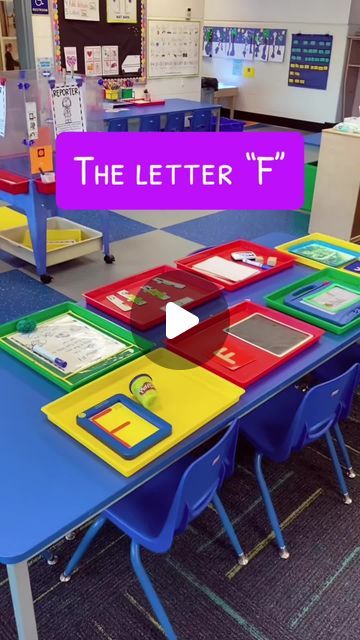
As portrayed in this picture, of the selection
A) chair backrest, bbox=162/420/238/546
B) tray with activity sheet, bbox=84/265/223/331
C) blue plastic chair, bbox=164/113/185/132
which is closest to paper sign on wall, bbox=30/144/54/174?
tray with activity sheet, bbox=84/265/223/331

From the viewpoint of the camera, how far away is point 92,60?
6312 millimetres

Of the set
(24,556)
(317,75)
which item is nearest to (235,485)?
(24,556)

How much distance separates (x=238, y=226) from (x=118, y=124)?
1840mm

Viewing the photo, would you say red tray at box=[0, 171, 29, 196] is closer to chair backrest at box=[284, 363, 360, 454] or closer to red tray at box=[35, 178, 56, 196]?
red tray at box=[35, 178, 56, 196]

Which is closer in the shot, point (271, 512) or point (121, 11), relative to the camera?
point (271, 512)

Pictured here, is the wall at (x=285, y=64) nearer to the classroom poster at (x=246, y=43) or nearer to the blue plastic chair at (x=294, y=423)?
the classroom poster at (x=246, y=43)

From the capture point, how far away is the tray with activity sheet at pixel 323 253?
2.34 metres

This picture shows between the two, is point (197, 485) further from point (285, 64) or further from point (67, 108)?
point (285, 64)

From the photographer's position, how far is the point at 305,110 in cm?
881

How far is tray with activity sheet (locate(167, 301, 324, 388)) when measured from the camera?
1618 mm

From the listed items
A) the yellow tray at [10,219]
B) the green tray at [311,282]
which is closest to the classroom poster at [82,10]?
the yellow tray at [10,219]

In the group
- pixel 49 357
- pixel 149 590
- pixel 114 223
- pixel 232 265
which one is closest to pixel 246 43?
pixel 114 223

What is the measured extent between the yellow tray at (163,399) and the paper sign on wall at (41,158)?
2.26 m

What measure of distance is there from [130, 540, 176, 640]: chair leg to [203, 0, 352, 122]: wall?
27.2ft
